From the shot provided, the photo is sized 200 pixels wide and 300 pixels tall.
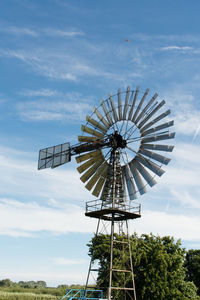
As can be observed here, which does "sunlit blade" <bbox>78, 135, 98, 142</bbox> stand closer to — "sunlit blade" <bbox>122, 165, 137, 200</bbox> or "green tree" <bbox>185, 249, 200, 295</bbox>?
"sunlit blade" <bbox>122, 165, 137, 200</bbox>

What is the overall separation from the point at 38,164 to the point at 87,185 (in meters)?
4.42

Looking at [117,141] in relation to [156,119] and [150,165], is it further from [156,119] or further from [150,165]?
[156,119]

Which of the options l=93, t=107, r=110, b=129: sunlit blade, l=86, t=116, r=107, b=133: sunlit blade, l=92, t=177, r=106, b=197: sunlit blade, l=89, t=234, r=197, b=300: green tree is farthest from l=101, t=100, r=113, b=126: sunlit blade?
l=89, t=234, r=197, b=300: green tree

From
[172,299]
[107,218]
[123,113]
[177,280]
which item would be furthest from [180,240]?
[123,113]

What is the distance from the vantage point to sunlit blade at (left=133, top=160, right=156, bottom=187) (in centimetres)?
2406

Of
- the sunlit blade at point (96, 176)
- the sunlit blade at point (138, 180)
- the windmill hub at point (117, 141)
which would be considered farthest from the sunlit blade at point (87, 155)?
the sunlit blade at point (138, 180)

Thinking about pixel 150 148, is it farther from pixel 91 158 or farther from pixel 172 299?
pixel 172 299

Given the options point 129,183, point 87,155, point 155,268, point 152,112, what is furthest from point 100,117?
point 155,268

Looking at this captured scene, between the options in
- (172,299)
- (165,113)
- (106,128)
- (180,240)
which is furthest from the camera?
(180,240)

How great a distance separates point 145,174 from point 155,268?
16033 mm

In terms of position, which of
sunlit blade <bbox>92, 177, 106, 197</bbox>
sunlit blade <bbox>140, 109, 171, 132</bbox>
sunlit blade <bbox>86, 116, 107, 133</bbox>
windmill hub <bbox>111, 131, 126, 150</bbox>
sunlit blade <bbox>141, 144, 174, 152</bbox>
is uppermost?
sunlit blade <bbox>86, 116, 107, 133</bbox>

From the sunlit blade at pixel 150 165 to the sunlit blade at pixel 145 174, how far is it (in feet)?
1.00

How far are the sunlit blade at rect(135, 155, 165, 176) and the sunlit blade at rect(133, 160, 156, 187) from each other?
0.31 metres

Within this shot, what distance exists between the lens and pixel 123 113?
2545 cm
